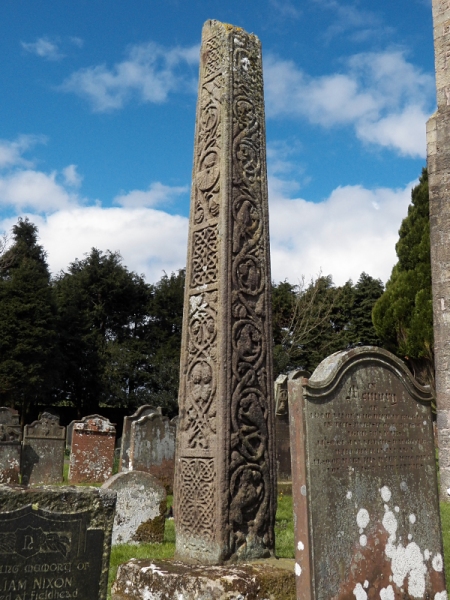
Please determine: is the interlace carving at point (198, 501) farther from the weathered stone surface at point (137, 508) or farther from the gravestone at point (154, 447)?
the gravestone at point (154, 447)

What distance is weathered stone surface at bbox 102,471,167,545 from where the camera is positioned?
737 cm

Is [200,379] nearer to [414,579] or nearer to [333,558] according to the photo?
[333,558]

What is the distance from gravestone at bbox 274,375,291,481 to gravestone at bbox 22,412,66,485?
539 centimetres

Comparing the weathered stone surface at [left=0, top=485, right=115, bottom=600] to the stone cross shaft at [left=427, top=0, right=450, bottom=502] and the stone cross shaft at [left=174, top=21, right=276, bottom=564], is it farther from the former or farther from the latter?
the stone cross shaft at [left=427, top=0, right=450, bottom=502]

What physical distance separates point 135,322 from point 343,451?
3616cm

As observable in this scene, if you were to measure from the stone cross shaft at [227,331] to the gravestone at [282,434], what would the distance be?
7.53 metres

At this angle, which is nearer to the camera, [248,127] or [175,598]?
[175,598]

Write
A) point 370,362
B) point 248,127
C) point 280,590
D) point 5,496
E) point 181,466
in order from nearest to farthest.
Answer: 1. point 5,496
2. point 280,590
3. point 370,362
4. point 181,466
5. point 248,127

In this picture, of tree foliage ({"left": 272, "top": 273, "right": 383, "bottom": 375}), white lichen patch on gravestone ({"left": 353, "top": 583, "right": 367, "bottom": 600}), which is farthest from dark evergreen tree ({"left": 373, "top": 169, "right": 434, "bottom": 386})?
white lichen patch on gravestone ({"left": 353, "top": 583, "right": 367, "bottom": 600})

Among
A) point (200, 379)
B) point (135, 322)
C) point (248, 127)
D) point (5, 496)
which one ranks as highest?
point (135, 322)

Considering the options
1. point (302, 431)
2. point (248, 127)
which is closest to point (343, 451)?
point (302, 431)

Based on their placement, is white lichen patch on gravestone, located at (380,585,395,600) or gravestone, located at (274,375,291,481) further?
gravestone, located at (274,375,291,481)

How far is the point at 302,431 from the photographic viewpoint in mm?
3992

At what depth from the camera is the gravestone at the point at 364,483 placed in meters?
3.90
